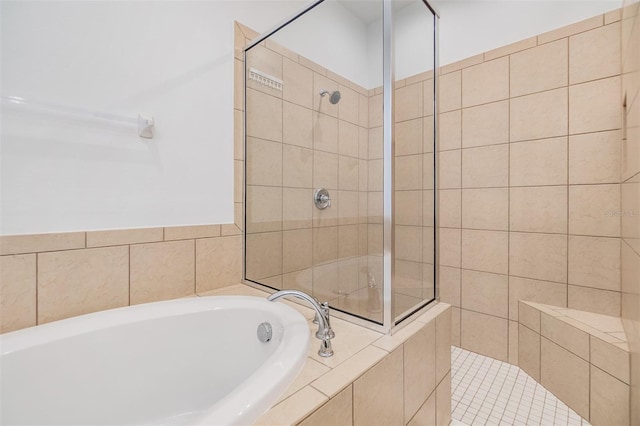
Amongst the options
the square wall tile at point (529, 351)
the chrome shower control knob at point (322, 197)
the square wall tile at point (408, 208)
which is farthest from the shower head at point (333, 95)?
→ the square wall tile at point (529, 351)

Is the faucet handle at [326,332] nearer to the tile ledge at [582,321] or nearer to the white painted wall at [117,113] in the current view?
the white painted wall at [117,113]

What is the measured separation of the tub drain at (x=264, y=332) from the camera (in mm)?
1008

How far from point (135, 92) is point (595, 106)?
7.13 feet

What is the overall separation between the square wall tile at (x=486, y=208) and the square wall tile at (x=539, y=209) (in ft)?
0.12

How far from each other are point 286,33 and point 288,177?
0.76m

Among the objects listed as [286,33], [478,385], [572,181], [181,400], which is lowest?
[478,385]

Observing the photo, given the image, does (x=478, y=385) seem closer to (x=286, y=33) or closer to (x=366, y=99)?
(x=366, y=99)

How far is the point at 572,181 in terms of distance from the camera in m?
1.48

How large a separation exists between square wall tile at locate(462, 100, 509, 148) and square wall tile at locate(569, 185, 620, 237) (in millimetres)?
473

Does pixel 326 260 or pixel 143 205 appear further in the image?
pixel 326 260

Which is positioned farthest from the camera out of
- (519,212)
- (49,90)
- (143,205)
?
(519,212)

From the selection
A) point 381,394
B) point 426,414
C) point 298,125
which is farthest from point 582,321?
point 298,125

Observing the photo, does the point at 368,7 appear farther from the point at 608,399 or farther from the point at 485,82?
the point at 608,399

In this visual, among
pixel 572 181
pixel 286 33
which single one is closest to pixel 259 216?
pixel 286 33
